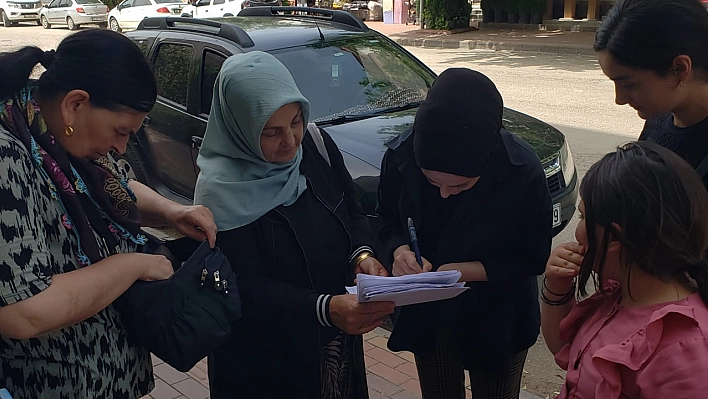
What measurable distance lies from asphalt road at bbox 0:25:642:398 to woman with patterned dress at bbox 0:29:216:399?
4.88ft

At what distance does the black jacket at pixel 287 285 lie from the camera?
6.54ft

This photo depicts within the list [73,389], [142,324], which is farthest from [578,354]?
[73,389]

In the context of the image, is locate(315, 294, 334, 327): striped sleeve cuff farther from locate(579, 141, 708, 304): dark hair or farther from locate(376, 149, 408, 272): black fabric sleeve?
locate(579, 141, 708, 304): dark hair

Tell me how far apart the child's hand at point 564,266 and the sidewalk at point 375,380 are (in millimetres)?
1669

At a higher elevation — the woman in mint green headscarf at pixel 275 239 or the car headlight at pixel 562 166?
the woman in mint green headscarf at pixel 275 239

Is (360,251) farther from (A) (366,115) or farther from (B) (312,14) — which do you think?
(B) (312,14)

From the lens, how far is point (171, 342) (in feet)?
5.59

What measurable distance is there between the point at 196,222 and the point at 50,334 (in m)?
0.52

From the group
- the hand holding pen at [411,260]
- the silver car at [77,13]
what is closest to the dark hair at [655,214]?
the hand holding pen at [411,260]

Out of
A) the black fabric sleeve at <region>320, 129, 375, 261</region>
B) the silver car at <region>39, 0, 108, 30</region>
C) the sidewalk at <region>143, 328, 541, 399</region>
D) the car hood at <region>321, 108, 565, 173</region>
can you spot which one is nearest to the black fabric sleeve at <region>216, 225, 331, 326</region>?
the black fabric sleeve at <region>320, 129, 375, 261</region>

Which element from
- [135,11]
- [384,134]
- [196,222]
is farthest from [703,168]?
[135,11]

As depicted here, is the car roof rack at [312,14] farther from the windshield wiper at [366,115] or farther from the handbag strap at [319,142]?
the handbag strap at [319,142]

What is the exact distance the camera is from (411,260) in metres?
2.08

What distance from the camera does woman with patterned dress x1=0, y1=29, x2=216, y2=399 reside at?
56.5 inches
